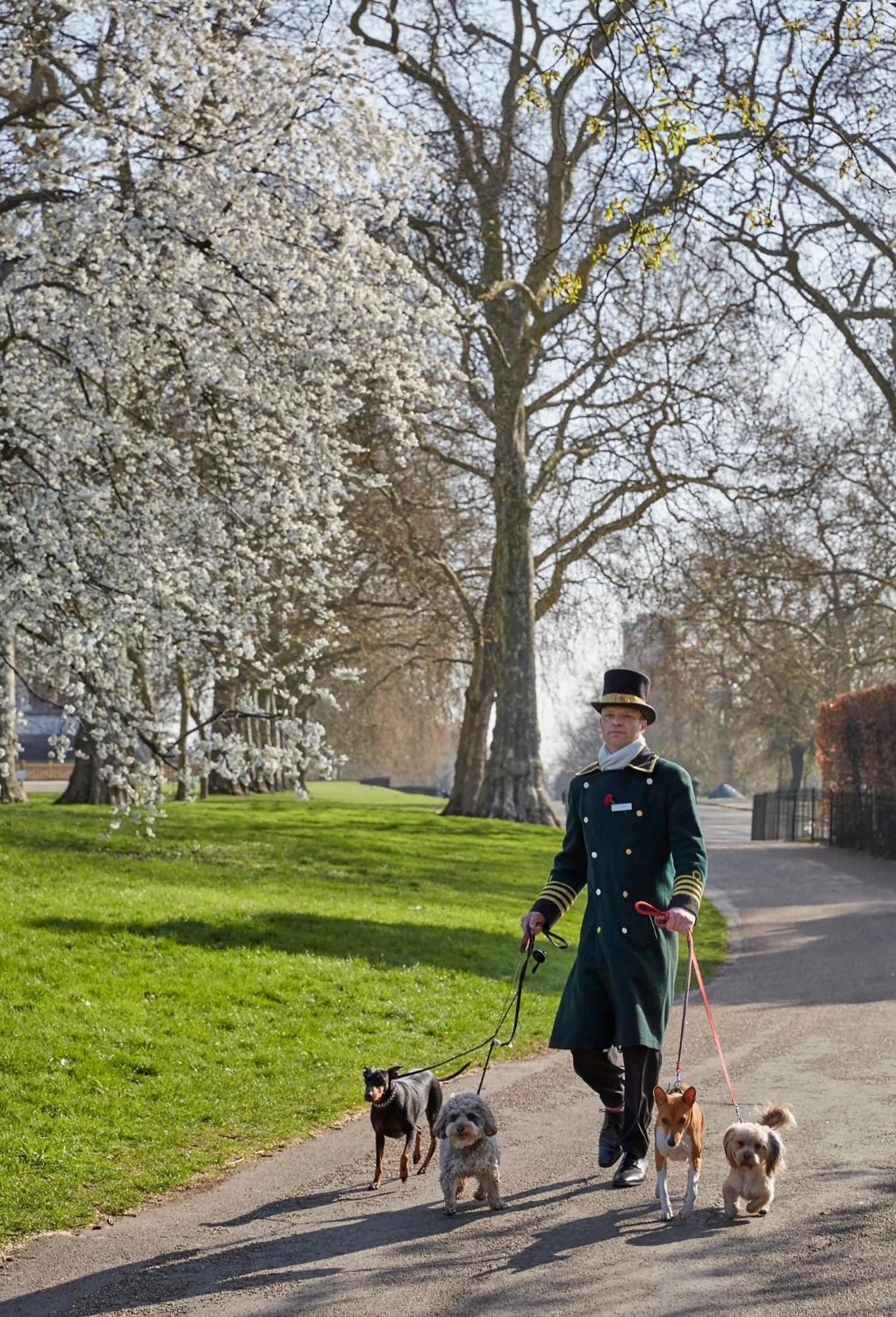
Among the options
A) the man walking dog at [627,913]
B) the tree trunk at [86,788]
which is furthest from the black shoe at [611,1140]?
the tree trunk at [86,788]

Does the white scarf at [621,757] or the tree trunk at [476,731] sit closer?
the white scarf at [621,757]

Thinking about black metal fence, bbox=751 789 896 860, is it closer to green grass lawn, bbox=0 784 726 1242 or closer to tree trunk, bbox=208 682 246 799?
green grass lawn, bbox=0 784 726 1242

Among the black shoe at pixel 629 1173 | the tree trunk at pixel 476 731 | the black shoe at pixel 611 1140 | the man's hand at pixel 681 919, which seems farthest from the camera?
the tree trunk at pixel 476 731

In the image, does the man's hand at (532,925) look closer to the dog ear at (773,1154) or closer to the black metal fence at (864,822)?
the dog ear at (773,1154)

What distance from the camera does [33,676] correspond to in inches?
612

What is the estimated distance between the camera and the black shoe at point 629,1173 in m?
6.39

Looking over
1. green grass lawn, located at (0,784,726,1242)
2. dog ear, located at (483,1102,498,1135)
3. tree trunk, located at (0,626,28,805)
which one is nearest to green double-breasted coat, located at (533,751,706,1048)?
dog ear, located at (483,1102,498,1135)

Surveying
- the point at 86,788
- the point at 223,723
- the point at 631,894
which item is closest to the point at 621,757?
the point at 631,894

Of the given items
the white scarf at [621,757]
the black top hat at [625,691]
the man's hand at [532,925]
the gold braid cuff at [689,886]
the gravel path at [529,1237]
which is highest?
the black top hat at [625,691]

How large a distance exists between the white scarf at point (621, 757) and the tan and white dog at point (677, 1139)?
141 cm

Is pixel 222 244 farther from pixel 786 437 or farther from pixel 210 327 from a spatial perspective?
pixel 786 437

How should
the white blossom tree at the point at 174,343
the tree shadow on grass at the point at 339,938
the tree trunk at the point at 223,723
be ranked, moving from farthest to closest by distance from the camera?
the tree trunk at the point at 223,723
the white blossom tree at the point at 174,343
the tree shadow on grass at the point at 339,938

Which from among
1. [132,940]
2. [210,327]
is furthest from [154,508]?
[132,940]

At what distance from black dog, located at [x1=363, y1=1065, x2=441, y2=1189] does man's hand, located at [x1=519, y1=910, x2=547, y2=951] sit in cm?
77
